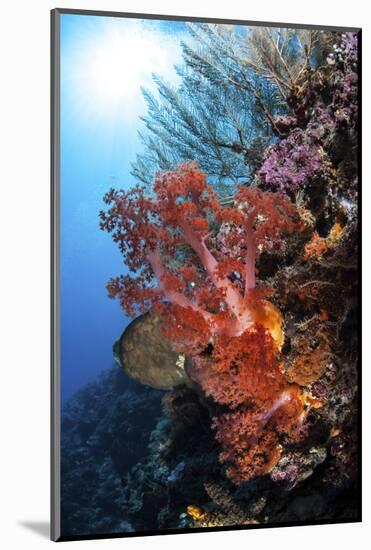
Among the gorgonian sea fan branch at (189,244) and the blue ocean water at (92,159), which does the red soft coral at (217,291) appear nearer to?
the gorgonian sea fan branch at (189,244)

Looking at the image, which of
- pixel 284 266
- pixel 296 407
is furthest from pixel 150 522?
pixel 284 266

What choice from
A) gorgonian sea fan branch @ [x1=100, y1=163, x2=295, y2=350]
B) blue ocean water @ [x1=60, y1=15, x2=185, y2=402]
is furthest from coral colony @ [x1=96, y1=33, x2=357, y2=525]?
blue ocean water @ [x1=60, y1=15, x2=185, y2=402]

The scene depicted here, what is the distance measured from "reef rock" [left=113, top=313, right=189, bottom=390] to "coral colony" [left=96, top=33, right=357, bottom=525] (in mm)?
53

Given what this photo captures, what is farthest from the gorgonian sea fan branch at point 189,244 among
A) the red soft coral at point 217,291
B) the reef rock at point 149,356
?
the reef rock at point 149,356

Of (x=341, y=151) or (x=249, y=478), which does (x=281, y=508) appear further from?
(x=341, y=151)

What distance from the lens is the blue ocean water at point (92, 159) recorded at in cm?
506

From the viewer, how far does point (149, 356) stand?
5.24 meters

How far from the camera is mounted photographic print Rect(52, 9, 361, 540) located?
16.7 ft

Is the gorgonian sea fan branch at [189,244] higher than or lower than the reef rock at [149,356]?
higher

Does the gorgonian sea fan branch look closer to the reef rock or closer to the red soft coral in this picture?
the red soft coral

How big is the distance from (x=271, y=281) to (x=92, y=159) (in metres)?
1.34

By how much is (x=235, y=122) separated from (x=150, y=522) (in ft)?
8.21

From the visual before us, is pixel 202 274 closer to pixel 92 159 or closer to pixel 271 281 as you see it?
pixel 271 281

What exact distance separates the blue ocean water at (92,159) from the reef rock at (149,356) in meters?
0.07
